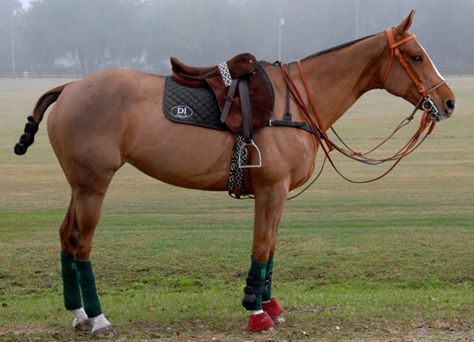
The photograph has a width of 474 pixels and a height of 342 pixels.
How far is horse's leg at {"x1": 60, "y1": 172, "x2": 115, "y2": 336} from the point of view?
7.49 meters

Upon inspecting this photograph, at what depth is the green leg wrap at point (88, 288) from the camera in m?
7.65

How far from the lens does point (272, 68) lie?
8086 millimetres

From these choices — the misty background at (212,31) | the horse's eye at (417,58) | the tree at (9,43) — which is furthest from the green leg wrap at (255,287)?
the tree at (9,43)

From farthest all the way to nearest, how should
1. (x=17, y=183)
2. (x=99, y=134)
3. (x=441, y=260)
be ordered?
(x=17, y=183) < (x=441, y=260) < (x=99, y=134)

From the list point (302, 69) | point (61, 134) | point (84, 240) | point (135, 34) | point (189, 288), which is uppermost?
point (135, 34)

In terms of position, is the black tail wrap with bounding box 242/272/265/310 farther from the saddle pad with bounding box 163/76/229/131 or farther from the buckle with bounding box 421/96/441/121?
the buckle with bounding box 421/96/441/121

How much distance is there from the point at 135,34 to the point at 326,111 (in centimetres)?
10324

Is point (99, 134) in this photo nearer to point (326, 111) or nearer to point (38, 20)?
point (326, 111)

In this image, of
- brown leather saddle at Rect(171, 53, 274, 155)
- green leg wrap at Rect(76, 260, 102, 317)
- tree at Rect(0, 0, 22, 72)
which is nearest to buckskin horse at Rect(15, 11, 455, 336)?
green leg wrap at Rect(76, 260, 102, 317)

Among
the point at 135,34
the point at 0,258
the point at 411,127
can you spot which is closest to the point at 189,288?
the point at 0,258

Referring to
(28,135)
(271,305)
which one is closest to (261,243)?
(271,305)

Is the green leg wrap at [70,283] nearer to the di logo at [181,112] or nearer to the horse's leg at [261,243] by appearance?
the horse's leg at [261,243]

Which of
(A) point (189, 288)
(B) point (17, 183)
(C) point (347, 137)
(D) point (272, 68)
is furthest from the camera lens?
(C) point (347, 137)

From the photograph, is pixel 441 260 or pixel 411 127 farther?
pixel 411 127
